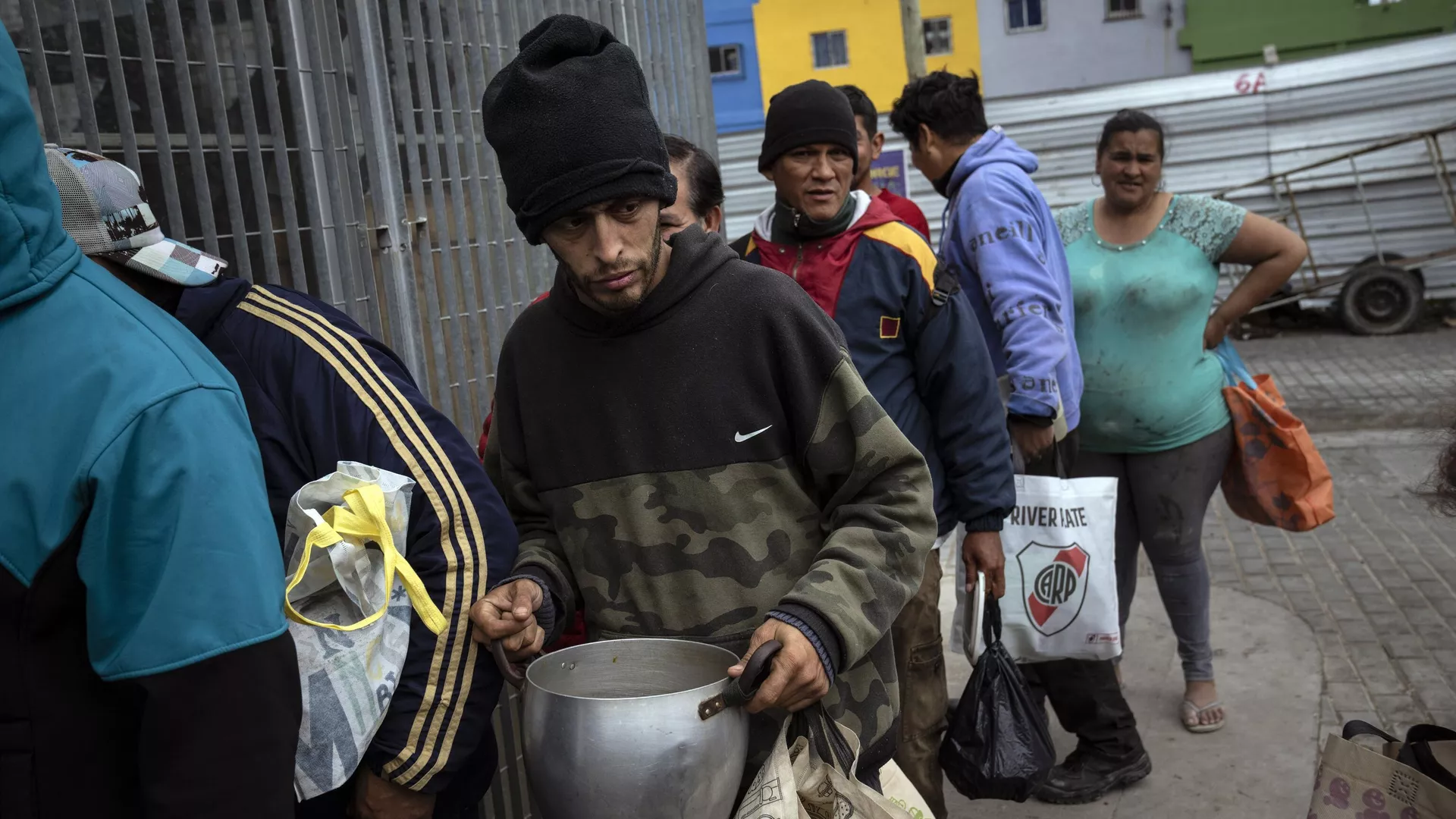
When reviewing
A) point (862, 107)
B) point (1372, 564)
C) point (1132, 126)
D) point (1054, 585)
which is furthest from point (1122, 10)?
point (1054, 585)

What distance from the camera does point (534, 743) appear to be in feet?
5.99

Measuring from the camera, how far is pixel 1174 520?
439cm

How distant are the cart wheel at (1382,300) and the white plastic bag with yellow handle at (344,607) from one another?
14.2 m

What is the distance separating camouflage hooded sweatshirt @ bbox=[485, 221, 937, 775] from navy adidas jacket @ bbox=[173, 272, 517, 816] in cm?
18

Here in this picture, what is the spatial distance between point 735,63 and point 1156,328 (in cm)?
2337

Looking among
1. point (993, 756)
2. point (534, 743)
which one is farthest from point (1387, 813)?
point (534, 743)

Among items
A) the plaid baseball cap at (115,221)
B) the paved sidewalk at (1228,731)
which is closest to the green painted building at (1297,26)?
the paved sidewalk at (1228,731)

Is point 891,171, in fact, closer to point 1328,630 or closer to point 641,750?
point 1328,630

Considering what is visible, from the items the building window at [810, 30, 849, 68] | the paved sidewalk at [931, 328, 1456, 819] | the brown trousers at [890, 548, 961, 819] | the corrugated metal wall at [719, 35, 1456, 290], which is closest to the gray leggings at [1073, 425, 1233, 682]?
the paved sidewalk at [931, 328, 1456, 819]

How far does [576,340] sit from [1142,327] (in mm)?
2783

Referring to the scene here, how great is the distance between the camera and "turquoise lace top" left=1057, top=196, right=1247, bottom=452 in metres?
4.28

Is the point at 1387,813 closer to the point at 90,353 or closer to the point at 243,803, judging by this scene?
the point at 243,803

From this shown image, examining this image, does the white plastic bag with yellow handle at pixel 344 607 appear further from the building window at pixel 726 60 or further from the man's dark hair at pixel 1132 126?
the building window at pixel 726 60

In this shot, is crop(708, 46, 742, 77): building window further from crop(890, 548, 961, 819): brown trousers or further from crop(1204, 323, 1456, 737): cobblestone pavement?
crop(890, 548, 961, 819): brown trousers
